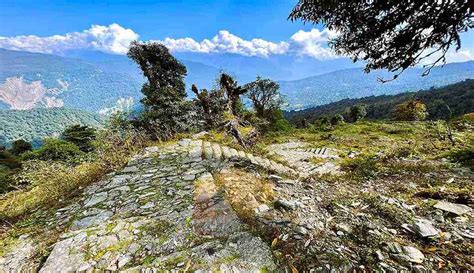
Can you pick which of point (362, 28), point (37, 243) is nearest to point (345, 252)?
point (37, 243)

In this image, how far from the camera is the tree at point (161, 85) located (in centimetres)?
2216

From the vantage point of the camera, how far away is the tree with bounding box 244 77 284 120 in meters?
36.3

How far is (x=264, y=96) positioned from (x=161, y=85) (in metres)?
14.9

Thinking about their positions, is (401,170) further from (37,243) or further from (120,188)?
(37,243)

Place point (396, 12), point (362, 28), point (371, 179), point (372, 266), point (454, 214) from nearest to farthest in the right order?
point (372, 266)
point (454, 214)
point (371, 179)
point (396, 12)
point (362, 28)

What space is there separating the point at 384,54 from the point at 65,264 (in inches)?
316

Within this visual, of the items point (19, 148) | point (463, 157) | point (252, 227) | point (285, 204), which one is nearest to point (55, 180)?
point (252, 227)

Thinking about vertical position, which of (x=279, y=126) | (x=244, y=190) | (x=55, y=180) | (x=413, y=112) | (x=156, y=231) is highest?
(x=244, y=190)

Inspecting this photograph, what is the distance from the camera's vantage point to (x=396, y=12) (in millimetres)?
6180

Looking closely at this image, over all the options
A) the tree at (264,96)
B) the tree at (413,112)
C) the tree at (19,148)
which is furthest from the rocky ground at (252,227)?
the tree at (19,148)

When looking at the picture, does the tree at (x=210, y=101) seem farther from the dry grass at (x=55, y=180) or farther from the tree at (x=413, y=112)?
the tree at (x=413, y=112)

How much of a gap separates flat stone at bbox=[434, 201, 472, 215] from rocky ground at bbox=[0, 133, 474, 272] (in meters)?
0.03

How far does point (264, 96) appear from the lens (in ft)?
121

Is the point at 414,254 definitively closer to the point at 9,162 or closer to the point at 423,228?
the point at 423,228
